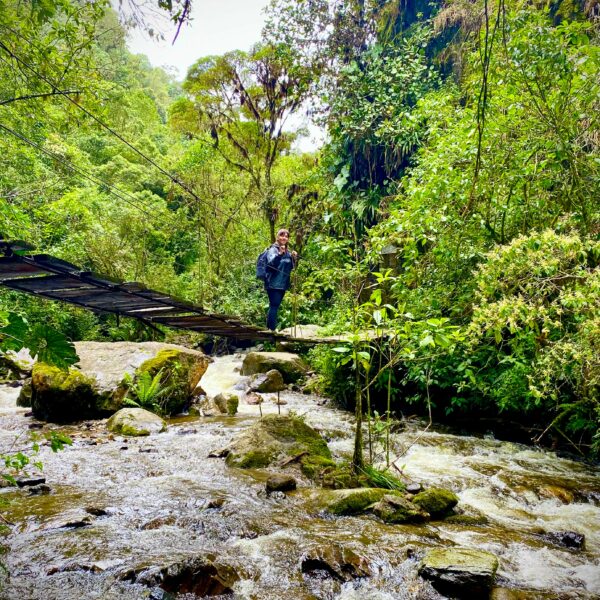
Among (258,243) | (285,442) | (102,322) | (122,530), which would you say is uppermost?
(258,243)

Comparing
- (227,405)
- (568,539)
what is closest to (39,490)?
(227,405)

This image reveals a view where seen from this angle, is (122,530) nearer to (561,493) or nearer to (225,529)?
(225,529)

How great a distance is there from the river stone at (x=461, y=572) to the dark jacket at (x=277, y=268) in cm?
409

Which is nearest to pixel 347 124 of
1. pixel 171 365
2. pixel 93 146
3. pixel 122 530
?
pixel 171 365

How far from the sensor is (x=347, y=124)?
10.5 m

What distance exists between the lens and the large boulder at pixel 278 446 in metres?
4.41

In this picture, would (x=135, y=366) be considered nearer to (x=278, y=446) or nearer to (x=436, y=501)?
(x=278, y=446)

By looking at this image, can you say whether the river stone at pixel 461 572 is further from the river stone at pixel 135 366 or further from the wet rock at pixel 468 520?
the river stone at pixel 135 366

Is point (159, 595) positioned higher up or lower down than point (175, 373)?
lower down

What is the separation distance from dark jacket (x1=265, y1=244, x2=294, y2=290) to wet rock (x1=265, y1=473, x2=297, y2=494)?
287cm

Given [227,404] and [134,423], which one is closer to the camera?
[134,423]

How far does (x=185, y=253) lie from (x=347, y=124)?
771 centimetres

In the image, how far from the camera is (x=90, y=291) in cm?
325

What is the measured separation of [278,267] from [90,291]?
316cm
